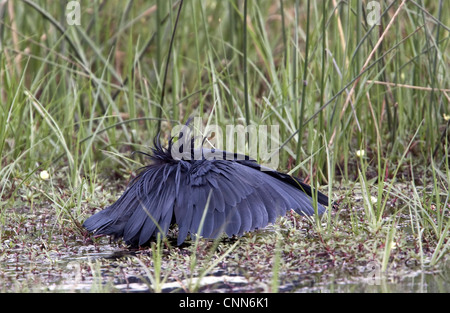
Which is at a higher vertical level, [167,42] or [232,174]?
[167,42]

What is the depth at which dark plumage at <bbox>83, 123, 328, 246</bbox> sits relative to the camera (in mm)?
2879

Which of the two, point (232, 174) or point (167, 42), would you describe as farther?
point (167, 42)

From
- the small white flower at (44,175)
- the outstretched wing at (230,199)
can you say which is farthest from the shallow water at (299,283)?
the small white flower at (44,175)

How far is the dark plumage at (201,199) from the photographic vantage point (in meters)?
2.88

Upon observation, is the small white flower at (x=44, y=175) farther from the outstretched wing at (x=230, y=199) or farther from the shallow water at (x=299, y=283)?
the shallow water at (x=299, y=283)

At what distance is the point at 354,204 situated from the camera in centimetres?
353

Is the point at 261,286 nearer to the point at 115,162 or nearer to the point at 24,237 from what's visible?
the point at 24,237

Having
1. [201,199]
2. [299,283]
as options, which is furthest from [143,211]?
[299,283]

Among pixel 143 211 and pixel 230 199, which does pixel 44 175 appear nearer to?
pixel 143 211

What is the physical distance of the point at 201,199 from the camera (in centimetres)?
294

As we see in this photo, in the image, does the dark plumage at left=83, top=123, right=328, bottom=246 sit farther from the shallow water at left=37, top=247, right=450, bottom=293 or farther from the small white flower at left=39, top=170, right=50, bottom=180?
the small white flower at left=39, top=170, right=50, bottom=180

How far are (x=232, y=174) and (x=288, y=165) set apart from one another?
112 centimetres

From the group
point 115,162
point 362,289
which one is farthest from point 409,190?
point 115,162

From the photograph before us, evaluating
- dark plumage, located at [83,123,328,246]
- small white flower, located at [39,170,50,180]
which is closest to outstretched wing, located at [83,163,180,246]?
dark plumage, located at [83,123,328,246]
